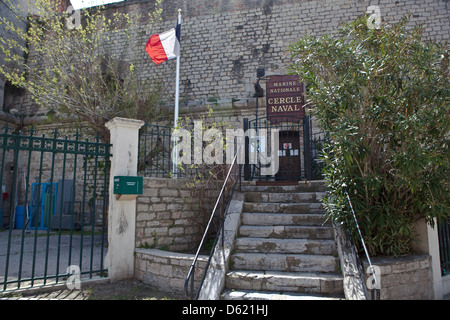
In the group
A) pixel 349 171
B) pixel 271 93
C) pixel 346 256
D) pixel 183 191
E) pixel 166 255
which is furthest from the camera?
pixel 271 93

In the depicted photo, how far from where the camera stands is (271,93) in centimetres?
917

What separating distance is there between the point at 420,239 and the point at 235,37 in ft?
28.2

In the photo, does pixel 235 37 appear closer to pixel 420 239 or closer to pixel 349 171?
pixel 349 171

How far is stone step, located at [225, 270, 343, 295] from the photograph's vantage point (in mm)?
3318

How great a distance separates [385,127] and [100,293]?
4.25 m

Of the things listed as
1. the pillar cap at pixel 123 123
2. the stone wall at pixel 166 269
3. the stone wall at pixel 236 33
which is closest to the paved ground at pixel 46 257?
the stone wall at pixel 166 269

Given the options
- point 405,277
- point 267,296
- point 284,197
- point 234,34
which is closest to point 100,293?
point 267,296

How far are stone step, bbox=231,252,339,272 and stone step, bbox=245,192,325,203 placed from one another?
56.0 inches

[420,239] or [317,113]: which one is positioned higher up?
[317,113]

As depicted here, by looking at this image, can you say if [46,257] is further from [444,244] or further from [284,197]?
[444,244]

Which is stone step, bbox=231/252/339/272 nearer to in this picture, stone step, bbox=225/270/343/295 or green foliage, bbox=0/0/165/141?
stone step, bbox=225/270/343/295

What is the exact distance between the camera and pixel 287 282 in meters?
3.41

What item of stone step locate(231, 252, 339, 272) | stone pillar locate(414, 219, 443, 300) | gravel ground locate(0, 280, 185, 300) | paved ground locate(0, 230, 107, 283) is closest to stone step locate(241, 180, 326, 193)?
stone pillar locate(414, 219, 443, 300)
